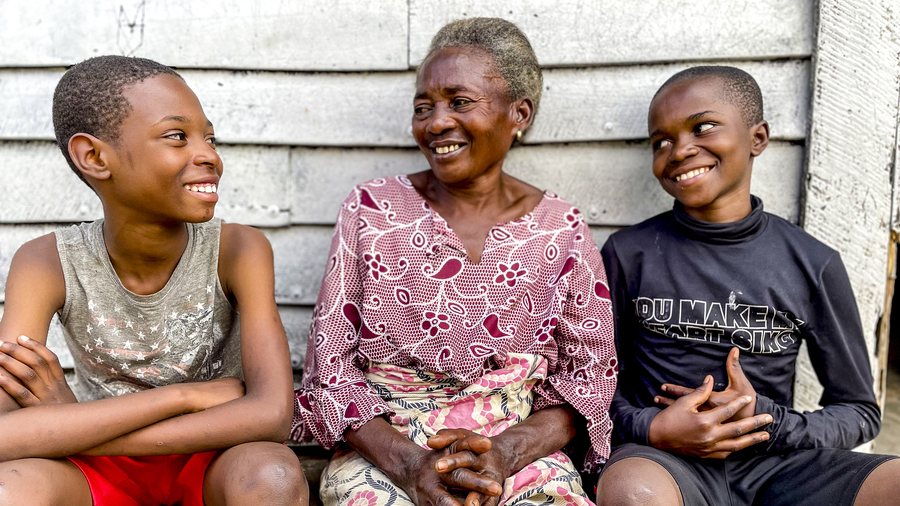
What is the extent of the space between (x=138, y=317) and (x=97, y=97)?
0.61 meters

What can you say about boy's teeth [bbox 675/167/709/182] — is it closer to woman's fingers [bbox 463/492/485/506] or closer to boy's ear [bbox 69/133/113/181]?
woman's fingers [bbox 463/492/485/506]

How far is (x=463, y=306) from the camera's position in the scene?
2150mm

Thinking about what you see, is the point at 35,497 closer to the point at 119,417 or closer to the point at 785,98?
the point at 119,417

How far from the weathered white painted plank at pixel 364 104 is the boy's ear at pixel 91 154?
0.67 metres

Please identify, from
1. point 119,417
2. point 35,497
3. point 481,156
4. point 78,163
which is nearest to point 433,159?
point 481,156

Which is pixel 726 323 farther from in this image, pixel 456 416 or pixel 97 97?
pixel 97 97

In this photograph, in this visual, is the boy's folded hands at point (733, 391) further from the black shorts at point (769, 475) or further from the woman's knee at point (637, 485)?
the woman's knee at point (637, 485)

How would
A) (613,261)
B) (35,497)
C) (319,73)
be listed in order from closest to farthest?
(35,497) → (613,261) → (319,73)

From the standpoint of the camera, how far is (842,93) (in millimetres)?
2395

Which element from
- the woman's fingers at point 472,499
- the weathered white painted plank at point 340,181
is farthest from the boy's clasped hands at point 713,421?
the weathered white painted plank at point 340,181

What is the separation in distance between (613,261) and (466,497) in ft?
3.18

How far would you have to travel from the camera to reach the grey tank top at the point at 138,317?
1988 mm

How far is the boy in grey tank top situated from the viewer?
5.48ft

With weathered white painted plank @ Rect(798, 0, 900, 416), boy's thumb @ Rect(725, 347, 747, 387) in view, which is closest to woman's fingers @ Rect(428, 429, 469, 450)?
boy's thumb @ Rect(725, 347, 747, 387)
